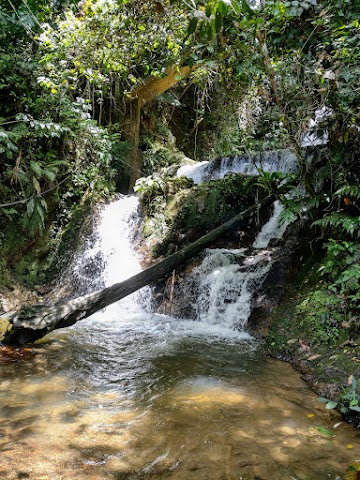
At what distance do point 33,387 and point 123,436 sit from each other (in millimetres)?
1349

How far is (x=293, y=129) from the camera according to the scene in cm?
524

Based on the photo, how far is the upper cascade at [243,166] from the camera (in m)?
9.84

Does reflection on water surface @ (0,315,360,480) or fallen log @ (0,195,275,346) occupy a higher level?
fallen log @ (0,195,275,346)

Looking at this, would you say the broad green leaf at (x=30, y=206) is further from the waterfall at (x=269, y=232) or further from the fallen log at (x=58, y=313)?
the waterfall at (x=269, y=232)

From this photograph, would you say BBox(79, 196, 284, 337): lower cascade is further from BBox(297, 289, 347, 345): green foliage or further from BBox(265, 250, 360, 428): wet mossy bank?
BBox(297, 289, 347, 345): green foliage

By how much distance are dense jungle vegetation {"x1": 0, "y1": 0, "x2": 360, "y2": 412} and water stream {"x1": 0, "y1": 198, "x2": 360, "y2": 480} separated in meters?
1.33

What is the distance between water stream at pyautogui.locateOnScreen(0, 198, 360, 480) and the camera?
8.40ft

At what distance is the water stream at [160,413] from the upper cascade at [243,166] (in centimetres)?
558

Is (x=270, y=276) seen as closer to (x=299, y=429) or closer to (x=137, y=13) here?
(x=299, y=429)

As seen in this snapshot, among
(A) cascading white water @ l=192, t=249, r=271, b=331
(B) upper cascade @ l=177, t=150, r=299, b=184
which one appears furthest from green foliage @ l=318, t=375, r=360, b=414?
(B) upper cascade @ l=177, t=150, r=299, b=184

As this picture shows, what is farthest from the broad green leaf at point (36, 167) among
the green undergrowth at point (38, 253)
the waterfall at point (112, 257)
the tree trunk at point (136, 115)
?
the tree trunk at point (136, 115)

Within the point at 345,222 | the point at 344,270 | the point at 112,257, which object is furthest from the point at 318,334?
the point at 112,257

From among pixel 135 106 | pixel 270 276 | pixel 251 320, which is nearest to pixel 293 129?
pixel 270 276

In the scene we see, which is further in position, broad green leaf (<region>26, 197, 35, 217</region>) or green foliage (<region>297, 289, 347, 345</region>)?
broad green leaf (<region>26, 197, 35, 217</region>)
